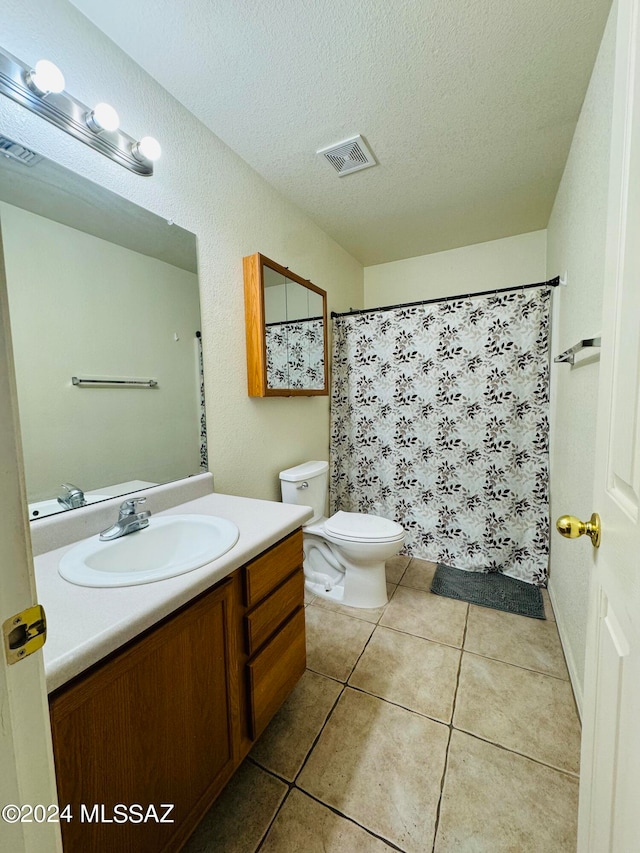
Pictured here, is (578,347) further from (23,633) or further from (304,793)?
(304,793)

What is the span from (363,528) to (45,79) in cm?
198

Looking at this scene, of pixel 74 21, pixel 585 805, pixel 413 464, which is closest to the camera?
pixel 585 805

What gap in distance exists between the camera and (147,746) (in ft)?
2.32

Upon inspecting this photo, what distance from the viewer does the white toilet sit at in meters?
1.78

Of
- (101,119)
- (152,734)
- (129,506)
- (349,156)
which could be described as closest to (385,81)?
(349,156)

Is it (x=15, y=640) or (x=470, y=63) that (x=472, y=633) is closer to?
(x=15, y=640)

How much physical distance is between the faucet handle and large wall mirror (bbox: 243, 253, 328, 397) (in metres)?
0.77

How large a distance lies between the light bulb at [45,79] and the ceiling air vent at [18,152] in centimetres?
15

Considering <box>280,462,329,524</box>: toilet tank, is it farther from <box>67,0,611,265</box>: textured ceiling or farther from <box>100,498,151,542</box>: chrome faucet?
<box>67,0,611,265</box>: textured ceiling

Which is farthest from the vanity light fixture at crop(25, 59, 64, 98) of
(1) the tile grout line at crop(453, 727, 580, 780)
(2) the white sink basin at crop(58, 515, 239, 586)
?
(1) the tile grout line at crop(453, 727, 580, 780)

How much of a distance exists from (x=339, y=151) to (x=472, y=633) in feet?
7.99

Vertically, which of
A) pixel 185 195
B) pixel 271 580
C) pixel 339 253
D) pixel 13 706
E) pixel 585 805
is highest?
pixel 339 253

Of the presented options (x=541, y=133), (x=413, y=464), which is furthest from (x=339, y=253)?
(x=413, y=464)

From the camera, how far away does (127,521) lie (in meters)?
1.07
